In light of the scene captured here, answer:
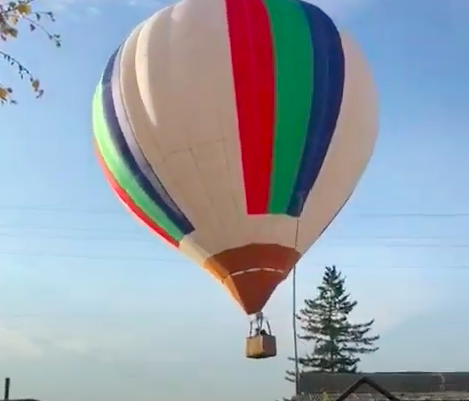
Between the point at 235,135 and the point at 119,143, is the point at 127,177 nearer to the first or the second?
the point at 119,143

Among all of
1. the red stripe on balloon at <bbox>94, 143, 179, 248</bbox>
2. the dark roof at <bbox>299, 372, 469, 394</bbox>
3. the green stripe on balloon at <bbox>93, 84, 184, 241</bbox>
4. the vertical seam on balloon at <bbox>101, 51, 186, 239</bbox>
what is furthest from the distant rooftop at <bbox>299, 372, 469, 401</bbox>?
the vertical seam on balloon at <bbox>101, 51, 186, 239</bbox>

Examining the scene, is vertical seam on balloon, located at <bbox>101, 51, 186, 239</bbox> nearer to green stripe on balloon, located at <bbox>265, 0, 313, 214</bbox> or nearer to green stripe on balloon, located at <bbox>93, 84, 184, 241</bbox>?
green stripe on balloon, located at <bbox>93, 84, 184, 241</bbox>

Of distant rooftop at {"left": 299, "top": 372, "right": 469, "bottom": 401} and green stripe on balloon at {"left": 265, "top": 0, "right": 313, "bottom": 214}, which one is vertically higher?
green stripe on balloon at {"left": 265, "top": 0, "right": 313, "bottom": 214}

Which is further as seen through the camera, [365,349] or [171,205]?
[365,349]

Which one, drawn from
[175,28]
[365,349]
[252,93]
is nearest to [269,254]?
[252,93]

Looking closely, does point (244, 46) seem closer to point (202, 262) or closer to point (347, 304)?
point (202, 262)

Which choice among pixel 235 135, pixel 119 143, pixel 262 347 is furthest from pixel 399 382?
pixel 119 143
